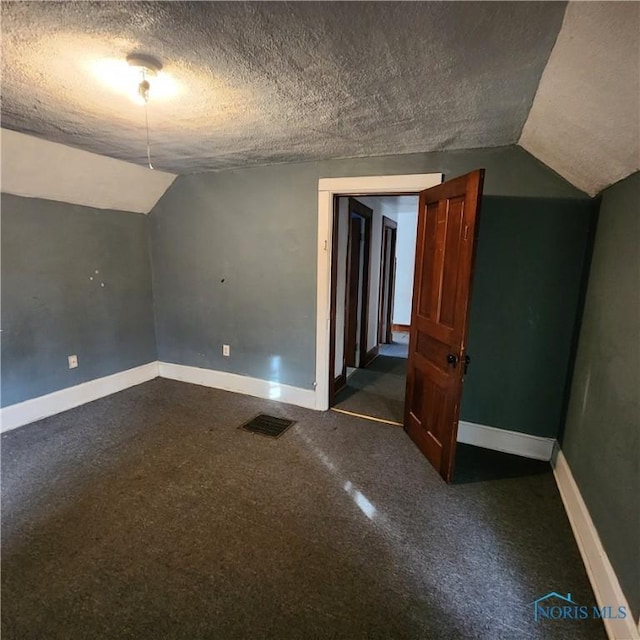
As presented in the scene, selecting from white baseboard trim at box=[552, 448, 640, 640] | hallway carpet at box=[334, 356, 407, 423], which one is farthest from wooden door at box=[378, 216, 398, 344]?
white baseboard trim at box=[552, 448, 640, 640]

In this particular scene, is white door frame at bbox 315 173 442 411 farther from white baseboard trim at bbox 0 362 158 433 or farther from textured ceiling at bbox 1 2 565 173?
white baseboard trim at bbox 0 362 158 433

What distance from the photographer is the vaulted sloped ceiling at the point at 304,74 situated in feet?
3.69

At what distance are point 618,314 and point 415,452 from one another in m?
1.56

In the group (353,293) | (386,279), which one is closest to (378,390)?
(353,293)

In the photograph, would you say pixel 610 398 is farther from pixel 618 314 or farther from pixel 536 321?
pixel 536 321

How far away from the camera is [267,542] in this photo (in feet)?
5.95

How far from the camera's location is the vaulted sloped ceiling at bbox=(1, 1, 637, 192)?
3.69ft

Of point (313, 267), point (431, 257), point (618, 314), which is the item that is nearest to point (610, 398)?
point (618, 314)

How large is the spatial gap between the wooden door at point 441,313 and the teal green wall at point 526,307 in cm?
38

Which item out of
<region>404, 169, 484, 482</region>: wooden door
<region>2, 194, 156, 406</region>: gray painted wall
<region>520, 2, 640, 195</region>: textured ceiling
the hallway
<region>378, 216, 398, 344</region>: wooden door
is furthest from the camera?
<region>378, 216, 398, 344</region>: wooden door

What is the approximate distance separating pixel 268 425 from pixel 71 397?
1874mm

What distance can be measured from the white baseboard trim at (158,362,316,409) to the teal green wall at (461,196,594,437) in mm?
1503

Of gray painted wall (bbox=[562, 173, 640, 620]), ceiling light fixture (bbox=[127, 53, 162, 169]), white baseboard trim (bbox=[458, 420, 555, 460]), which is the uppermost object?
ceiling light fixture (bbox=[127, 53, 162, 169])

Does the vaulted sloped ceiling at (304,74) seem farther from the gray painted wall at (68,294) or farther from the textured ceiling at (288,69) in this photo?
the gray painted wall at (68,294)
